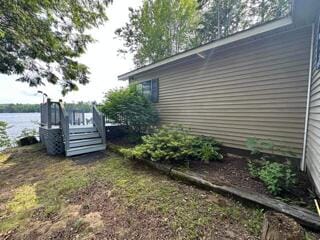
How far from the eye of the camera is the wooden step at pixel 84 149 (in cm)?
662

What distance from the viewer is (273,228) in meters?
1.50

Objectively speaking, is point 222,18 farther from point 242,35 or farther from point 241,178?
point 241,178

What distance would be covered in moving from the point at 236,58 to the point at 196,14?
12.1 meters

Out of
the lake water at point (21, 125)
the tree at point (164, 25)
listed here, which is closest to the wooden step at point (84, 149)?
the lake water at point (21, 125)

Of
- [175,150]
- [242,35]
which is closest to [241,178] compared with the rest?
[175,150]

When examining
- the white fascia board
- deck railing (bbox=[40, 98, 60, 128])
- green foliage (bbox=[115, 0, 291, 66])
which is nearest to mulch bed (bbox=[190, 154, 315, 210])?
the white fascia board

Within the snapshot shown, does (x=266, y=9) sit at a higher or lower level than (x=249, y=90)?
higher

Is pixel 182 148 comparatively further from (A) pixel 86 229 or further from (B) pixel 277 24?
(B) pixel 277 24

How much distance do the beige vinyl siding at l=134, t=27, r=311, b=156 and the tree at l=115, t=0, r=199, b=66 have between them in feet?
29.3

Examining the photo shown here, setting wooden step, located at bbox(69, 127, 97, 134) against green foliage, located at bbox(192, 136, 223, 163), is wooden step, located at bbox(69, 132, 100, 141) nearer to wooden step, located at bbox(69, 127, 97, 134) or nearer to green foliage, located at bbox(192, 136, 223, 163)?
→ wooden step, located at bbox(69, 127, 97, 134)

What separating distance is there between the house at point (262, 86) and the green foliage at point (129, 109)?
157 cm

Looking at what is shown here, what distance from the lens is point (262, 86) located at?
4.64 metres

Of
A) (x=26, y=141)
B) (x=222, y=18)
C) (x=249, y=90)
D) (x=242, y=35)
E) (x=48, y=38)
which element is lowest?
(x=26, y=141)

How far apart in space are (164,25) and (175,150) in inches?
509
